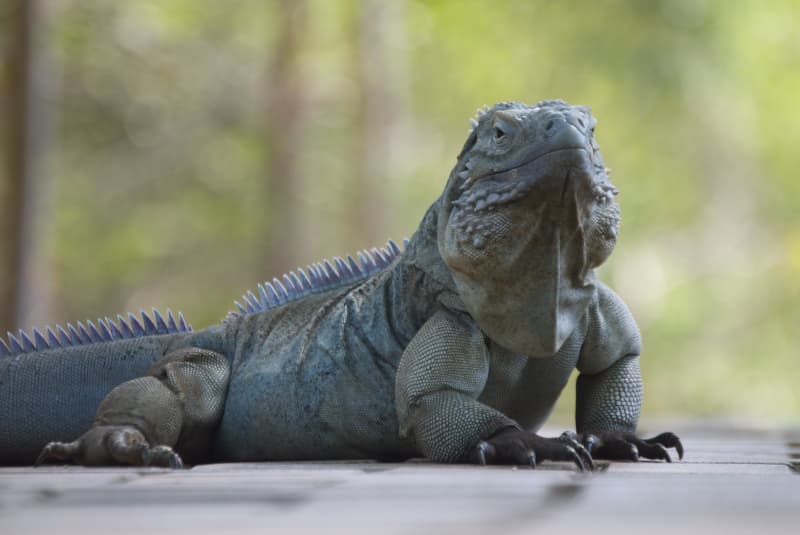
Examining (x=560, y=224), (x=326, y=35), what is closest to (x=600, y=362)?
(x=560, y=224)

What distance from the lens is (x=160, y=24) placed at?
20.7 m

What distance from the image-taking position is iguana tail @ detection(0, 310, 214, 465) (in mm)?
4723

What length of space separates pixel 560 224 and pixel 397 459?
3.55ft

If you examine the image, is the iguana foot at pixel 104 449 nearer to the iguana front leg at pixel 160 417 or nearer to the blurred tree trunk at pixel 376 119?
the iguana front leg at pixel 160 417

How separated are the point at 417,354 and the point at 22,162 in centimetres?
593

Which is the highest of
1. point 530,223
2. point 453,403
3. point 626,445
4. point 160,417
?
point 530,223

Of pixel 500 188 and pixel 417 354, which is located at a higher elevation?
pixel 500 188

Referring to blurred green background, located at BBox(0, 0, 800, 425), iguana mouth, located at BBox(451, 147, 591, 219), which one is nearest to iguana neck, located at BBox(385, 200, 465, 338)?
iguana mouth, located at BBox(451, 147, 591, 219)

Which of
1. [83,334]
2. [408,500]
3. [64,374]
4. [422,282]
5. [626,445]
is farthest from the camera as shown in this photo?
[83,334]

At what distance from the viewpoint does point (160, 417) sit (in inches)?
169

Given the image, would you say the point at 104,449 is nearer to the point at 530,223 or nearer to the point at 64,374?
the point at 64,374

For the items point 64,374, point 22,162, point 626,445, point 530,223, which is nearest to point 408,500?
point 530,223

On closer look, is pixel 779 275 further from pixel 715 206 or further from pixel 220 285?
pixel 220 285

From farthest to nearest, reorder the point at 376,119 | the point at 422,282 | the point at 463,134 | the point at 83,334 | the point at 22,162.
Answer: the point at 463,134, the point at 376,119, the point at 22,162, the point at 83,334, the point at 422,282
